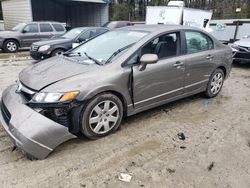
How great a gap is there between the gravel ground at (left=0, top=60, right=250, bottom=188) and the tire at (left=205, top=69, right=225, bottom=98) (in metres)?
0.81

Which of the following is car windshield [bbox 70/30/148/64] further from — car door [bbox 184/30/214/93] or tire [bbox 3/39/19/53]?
tire [bbox 3/39/19/53]

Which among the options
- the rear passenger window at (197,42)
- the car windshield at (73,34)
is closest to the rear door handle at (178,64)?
the rear passenger window at (197,42)

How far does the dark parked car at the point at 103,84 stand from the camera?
279 centimetres

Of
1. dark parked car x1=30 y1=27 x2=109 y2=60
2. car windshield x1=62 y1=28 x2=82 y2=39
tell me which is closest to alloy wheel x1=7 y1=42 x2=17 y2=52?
dark parked car x1=30 y1=27 x2=109 y2=60

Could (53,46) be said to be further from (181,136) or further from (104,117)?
(181,136)

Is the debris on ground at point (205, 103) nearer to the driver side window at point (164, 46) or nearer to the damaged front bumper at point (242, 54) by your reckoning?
the driver side window at point (164, 46)

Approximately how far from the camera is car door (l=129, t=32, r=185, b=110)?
3541 millimetres

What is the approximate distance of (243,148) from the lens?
3172mm

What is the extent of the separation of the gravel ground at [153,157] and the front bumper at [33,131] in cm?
20

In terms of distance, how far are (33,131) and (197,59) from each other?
300 centimetres

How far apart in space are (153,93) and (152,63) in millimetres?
518

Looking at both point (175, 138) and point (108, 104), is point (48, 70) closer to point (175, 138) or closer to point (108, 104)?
point (108, 104)

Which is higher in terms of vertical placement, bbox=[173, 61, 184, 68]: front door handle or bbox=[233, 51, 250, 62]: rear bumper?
bbox=[173, 61, 184, 68]: front door handle

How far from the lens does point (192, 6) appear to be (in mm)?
25312
